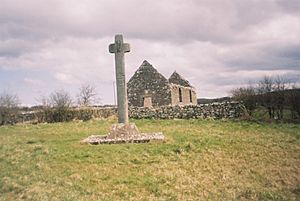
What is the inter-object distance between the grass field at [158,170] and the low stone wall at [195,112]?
9.93 meters

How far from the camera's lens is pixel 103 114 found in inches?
1159

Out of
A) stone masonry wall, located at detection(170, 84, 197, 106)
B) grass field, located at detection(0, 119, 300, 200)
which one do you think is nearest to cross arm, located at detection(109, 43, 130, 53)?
grass field, located at detection(0, 119, 300, 200)

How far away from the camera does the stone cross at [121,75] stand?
48.1 ft

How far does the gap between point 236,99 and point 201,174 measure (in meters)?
16.6

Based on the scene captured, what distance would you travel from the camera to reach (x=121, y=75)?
48.5 ft

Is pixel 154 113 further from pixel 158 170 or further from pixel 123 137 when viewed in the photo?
pixel 158 170

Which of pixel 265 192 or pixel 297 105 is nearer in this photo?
pixel 265 192

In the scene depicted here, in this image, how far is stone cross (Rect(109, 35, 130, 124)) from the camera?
48.1 ft

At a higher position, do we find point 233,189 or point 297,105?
point 297,105

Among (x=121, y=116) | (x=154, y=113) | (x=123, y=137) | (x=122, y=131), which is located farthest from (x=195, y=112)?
(x=123, y=137)

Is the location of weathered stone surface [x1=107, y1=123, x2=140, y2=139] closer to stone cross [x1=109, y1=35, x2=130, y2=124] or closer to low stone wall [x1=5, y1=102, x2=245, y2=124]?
stone cross [x1=109, y1=35, x2=130, y2=124]

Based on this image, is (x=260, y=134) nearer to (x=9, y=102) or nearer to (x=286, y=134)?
(x=286, y=134)

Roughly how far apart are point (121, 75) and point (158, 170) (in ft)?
21.0

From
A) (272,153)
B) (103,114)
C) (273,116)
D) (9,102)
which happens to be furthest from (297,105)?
(9,102)
